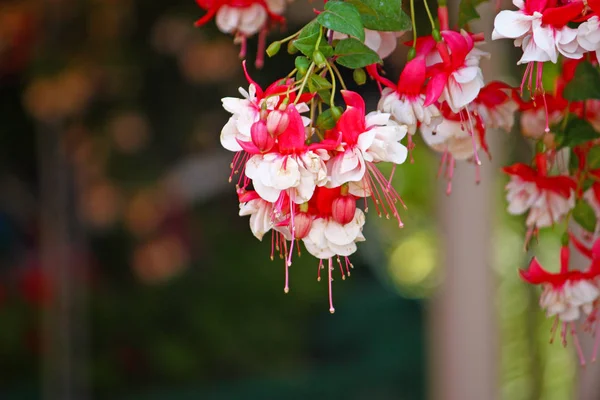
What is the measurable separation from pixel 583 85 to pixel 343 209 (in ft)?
0.66

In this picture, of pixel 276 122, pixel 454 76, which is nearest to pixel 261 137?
pixel 276 122

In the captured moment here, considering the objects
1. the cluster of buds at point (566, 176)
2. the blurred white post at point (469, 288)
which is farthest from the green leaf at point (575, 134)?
the blurred white post at point (469, 288)

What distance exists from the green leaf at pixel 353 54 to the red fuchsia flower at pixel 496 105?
0.12 metres

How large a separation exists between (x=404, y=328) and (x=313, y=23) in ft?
8.13

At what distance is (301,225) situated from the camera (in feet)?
1.44

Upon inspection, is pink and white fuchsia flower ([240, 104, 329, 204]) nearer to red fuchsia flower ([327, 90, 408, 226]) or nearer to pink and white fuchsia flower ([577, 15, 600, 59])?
red fuchsia flower ([327, 90, 408, 226])

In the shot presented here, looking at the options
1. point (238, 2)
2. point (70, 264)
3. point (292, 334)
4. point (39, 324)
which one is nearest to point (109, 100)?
point (70, 264)

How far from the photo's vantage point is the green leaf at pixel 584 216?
0.56 metres

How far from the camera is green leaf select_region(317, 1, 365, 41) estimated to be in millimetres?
424

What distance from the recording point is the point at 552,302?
1.79 ft

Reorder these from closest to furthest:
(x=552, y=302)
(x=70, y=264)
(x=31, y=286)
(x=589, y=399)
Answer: (x=552, y=302) → (x=589, y=399) → (x=70, y=264) → (x=31, y=286)

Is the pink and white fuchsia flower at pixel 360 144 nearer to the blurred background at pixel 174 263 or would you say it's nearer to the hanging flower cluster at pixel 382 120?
the hanging flower cluster at pixel 382 120

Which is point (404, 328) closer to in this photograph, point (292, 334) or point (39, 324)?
point (292, 334)

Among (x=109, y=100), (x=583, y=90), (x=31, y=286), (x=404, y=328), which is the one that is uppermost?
(x=109, y=100)
